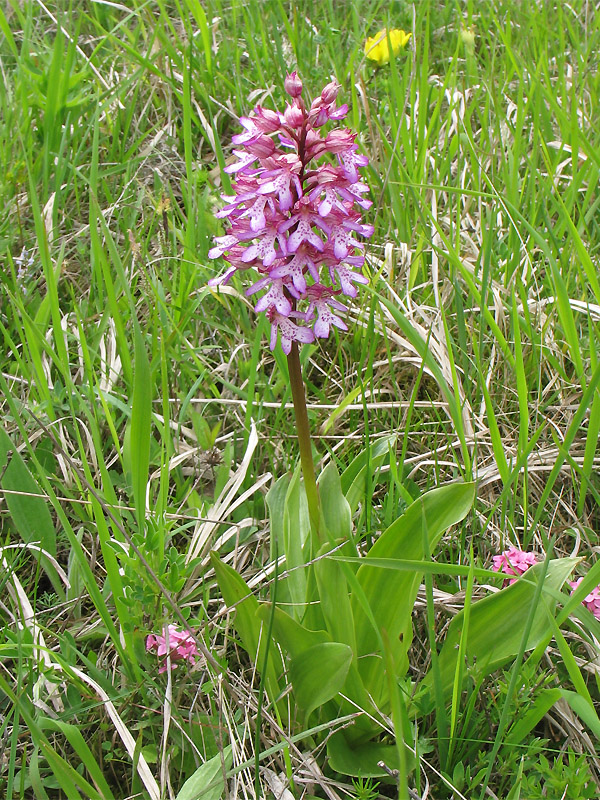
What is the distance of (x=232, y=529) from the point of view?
199 centimetres

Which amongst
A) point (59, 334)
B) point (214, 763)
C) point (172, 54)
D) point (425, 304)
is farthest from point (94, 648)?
point (172, 54)

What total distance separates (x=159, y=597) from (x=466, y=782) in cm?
75

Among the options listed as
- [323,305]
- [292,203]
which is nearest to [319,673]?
[323,305]

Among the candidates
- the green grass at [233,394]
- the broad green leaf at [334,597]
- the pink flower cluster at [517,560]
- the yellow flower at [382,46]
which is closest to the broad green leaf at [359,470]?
the green grass at [233,394]

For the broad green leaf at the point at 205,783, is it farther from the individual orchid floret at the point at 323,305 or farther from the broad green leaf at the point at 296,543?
the individual orchid floret at the point at 323,305

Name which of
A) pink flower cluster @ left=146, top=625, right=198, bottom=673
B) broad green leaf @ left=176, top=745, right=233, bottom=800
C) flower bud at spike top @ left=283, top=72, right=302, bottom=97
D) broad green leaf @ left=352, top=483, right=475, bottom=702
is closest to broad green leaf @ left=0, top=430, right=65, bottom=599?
pink flower cluster @ left=146, top=625, right=198, bottom=673

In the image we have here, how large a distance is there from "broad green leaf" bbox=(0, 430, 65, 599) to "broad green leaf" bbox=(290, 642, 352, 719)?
0.78m

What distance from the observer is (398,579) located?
5.08 ft

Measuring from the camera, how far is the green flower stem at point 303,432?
147 cm

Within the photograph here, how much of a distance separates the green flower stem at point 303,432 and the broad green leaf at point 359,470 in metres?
0.26

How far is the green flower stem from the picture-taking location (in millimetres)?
1471

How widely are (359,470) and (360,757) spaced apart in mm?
704

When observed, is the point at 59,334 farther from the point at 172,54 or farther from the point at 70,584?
the point at 172,54

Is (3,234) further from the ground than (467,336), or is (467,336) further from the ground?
(3,234)
